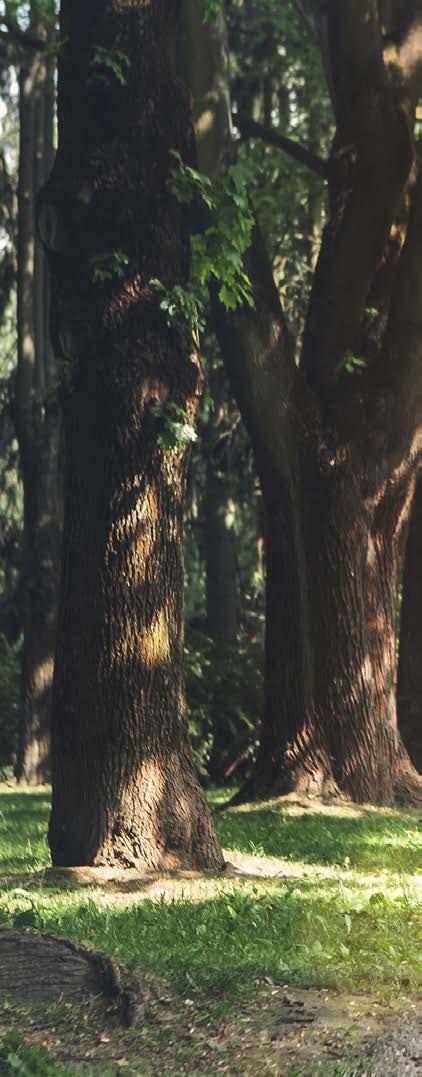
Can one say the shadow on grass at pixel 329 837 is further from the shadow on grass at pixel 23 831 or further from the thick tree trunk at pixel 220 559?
the thick tree trunk at pixel 220 559

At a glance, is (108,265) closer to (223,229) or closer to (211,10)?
(223,229)

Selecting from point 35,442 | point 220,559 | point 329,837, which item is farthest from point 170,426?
point 220,559

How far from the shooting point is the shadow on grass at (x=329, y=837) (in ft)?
32.2

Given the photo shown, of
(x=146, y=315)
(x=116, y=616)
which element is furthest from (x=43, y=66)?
(x=116, y=616)

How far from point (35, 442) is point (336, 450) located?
6.43 m

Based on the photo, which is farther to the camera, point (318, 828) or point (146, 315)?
point (318, 828)

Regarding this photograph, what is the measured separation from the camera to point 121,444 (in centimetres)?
924

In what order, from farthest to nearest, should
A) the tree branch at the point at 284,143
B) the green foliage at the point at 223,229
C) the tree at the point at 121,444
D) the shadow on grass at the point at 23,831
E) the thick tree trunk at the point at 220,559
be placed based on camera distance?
the thick tree trunk at the point at 220,559, the tree branch at the point at 284,143, the shadow on grass at the point at 23,831, the green foliage at the point at 223,229, the tree at the point at 121,444

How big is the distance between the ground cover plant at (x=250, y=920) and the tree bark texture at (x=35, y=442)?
7.01m

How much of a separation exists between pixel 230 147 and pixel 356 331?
201 centimetres

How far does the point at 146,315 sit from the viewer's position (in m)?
9.35

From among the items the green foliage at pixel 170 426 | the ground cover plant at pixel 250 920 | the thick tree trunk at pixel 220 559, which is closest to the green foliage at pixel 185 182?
the green foliage at pixel 170 426

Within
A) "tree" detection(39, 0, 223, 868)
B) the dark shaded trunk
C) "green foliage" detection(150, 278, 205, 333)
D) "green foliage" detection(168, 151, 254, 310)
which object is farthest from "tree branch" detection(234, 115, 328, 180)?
"green foliage" detection(150, 278, 205, 333)

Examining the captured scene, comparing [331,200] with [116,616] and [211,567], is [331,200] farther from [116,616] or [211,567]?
[211,567]
